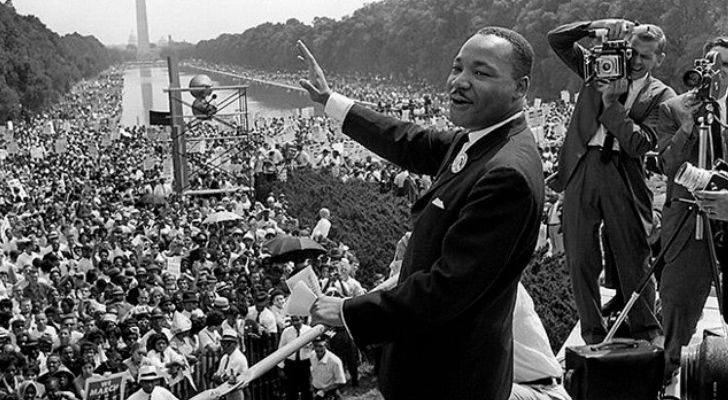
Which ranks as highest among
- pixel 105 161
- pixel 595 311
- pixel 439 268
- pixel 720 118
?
pixel 720 118

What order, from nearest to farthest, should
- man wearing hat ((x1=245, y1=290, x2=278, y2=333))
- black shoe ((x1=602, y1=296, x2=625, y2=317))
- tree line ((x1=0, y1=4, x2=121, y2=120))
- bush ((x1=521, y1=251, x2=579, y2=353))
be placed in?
black shoe ((x1=602, y1=296, x2=625, y2=317)) → bush ((x1=521, y1=251, x2=579, y2=353)) → man wearing hat ((x1=245, y1=290, x2=278, y2=333)) → tree line ((x1=0, y1=4, x2=121, y2=120))

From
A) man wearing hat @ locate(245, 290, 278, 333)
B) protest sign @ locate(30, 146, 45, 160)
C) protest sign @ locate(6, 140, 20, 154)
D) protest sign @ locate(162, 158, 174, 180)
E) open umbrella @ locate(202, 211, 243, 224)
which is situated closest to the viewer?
man wearing hat @ locate(245, 290, 278, 333)

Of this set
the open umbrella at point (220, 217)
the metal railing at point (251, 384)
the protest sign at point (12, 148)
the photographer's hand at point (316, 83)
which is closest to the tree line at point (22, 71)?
the protest sign at point (12, 148)

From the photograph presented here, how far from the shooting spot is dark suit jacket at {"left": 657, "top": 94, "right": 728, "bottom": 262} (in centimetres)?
392

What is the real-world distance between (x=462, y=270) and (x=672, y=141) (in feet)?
6.41

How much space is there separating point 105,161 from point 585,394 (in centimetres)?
2697

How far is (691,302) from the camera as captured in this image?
4062 millimetres

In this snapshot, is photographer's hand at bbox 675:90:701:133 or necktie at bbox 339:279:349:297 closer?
photographer's hand at bbox 675:90:701:133

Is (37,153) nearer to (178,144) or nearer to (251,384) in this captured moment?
(178,144)

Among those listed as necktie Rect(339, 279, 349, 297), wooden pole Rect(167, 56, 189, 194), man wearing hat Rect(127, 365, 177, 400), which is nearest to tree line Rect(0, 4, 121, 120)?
wooden pole Rect(167, 56, 189, 194)

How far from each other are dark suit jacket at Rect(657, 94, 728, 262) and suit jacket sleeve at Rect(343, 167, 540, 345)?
1721 mm

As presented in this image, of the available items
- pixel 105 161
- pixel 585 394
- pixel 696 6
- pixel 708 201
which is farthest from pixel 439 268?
pixel 696 6

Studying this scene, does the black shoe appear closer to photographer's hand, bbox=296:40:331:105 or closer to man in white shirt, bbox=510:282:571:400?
man in white shirt, bbox=510:282:571:400

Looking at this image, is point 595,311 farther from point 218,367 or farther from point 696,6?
point 696,6
